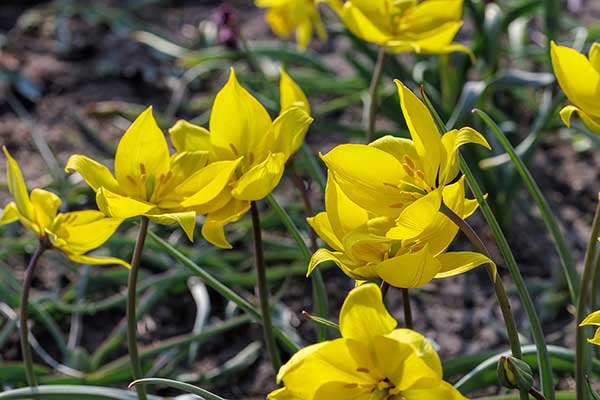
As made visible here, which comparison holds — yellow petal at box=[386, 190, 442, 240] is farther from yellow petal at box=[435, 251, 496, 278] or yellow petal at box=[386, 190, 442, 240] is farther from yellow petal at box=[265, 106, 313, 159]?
yellow petal at box=[265, 106, 313, 159]

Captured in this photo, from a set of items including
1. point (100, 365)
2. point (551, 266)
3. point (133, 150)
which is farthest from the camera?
point (551, 266)

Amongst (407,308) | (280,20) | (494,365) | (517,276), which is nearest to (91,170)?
(407,308)

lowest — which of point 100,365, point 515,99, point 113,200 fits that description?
point 100,365

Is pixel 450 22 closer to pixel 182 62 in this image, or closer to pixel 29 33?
pixel 182 62

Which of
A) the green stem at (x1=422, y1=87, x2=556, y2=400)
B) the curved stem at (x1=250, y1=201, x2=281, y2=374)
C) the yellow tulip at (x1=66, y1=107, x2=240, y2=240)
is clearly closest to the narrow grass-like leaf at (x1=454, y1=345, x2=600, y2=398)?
the green stem at (x1=422, y1=87, x2=556, y2=400)

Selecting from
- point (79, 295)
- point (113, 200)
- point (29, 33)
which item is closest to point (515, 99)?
point (79, 295)

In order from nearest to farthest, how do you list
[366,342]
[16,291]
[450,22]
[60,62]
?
[366,342]
[450,22]
[16,291]
[60,62]
